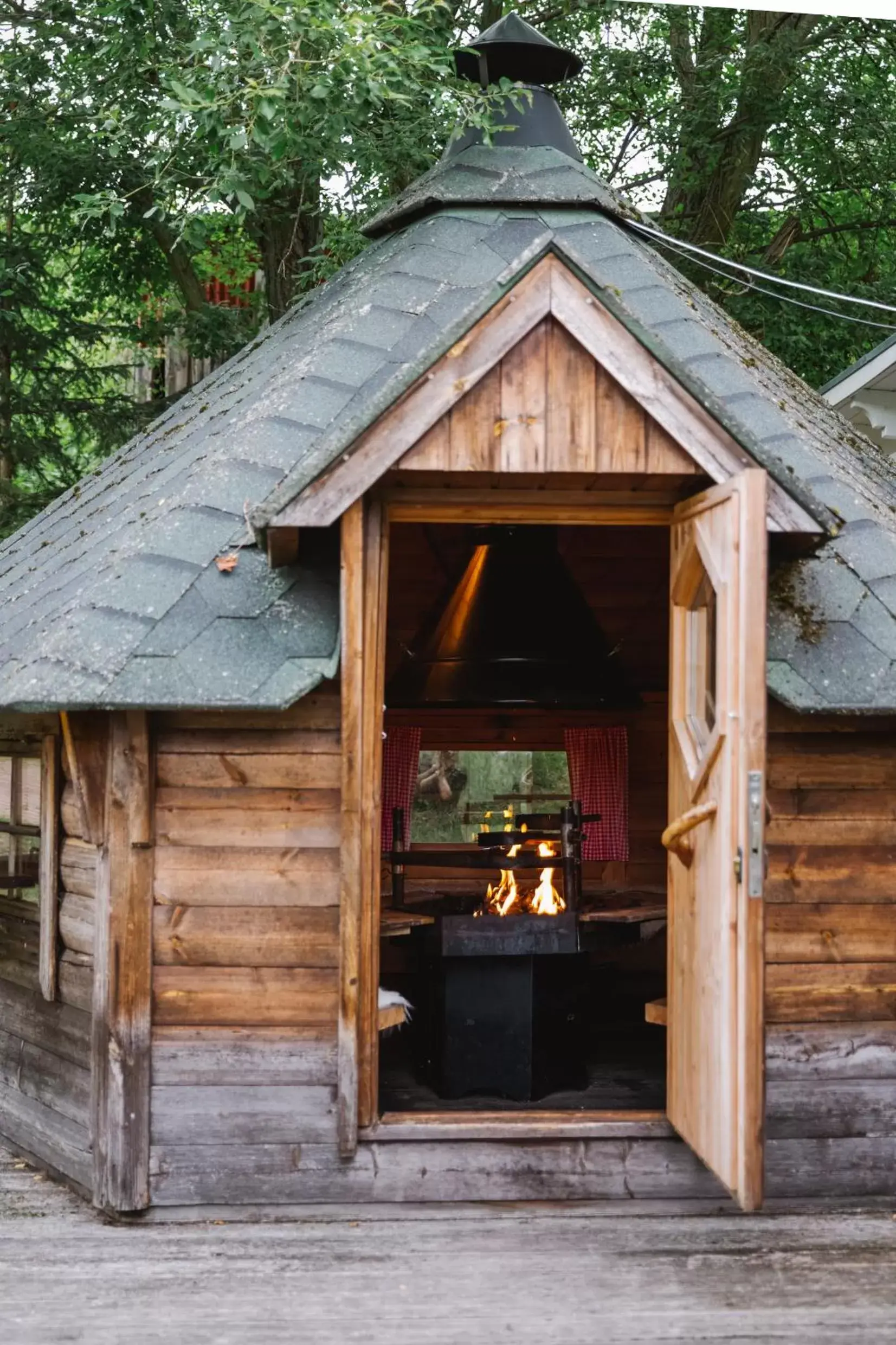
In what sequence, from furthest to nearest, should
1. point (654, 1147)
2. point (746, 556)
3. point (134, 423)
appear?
point (134, 423) → point (654, 1147) → point (746, 556)

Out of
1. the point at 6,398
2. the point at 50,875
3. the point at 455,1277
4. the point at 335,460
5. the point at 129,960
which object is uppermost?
the point at 6,398

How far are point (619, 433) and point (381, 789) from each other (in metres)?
1.69

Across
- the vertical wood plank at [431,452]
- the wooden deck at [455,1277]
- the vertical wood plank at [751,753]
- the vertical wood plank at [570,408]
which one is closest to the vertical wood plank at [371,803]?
the vertical wood plank at [431,452]

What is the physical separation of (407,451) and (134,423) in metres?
10.2

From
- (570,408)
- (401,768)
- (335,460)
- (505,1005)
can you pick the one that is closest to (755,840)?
(570,408)

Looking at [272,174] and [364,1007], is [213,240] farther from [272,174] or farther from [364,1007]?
[364,1007]

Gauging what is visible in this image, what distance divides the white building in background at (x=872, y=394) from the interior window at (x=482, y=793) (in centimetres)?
291

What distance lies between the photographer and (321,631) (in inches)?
226

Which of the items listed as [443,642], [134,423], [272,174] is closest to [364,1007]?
[443,642]

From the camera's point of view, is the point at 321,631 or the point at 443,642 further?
the point at 443,642

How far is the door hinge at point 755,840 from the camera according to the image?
4.96 m

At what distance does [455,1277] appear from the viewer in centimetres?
518

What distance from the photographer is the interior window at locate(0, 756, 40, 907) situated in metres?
6.96

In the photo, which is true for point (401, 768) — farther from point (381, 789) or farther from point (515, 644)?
point (381, 789)
